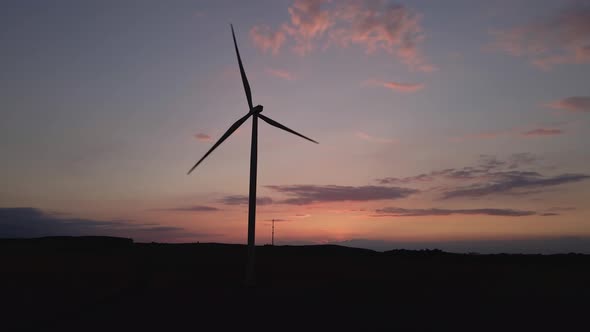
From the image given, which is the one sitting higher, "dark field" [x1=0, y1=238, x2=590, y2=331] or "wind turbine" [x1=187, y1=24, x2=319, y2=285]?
"wind turbine" [x1=187, y1=24, x2=319, y2=285]

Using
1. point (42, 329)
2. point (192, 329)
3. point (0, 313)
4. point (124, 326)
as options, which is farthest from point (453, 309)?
point (0, 313)

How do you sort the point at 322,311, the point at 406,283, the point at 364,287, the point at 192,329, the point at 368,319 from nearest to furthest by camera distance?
the point at 192,329, the point at 368,319, the point at 322,311, the point at 364,287, the point at 406,283

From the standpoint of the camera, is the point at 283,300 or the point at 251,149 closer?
the point at 283,300

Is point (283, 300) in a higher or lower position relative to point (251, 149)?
lower

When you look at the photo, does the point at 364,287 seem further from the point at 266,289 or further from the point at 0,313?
the point at 0,313

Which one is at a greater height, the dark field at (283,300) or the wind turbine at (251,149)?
the wind turbine at (251,149)

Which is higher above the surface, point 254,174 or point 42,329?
point 254,174

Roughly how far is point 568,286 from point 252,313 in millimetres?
27904

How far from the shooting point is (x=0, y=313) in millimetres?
25641

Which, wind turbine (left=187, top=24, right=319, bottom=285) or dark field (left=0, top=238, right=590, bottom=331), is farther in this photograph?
wind turbine (left=187, top=24, right=319, bottom=285)

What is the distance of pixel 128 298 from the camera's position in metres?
29.5

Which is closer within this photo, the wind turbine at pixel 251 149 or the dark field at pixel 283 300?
the dark field at pixel 283 300

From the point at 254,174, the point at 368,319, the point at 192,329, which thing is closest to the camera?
the point at 192,329

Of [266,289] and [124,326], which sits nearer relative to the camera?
[124,326]
